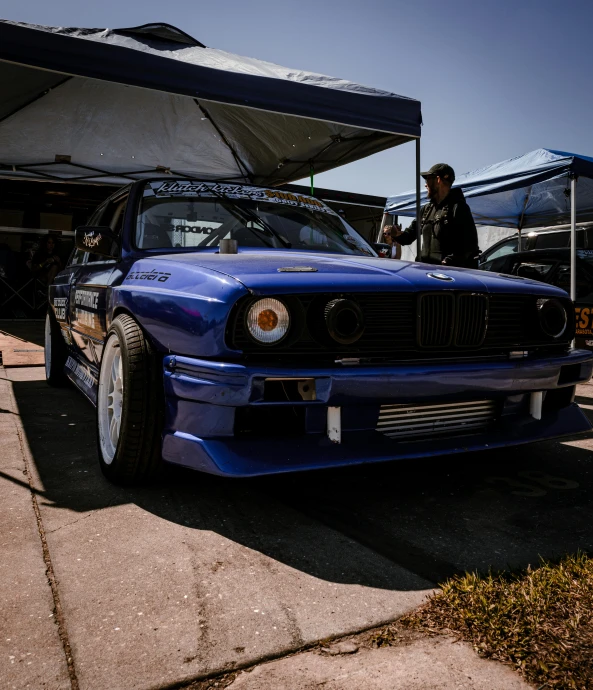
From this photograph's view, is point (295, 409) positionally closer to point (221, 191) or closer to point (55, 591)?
point (55, 591)

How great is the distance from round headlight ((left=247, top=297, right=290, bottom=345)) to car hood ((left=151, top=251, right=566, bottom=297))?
0.17 ft

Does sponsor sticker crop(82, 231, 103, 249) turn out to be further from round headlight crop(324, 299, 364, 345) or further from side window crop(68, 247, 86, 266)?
round headlight crop(324, 299, 364, 345)

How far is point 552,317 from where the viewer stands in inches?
109

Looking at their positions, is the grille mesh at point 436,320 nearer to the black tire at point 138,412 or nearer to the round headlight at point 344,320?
the round headlight at point 344,320

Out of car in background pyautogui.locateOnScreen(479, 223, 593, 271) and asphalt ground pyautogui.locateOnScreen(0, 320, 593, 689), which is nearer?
asphalt ground pyautogui.locateOnScreen(0, 320, 593, 689)

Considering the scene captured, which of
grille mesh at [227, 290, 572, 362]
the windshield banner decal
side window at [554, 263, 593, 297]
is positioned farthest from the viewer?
side window at [554, 263, 593, 297]

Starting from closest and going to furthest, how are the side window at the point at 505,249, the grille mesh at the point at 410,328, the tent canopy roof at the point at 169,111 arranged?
the grille mesh at the point at 410,328, the tent canopy roof at the point at 169,111, the side window at the point at 505,249

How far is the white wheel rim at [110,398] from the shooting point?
8.66ft

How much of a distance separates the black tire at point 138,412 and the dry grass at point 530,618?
3.89 ft

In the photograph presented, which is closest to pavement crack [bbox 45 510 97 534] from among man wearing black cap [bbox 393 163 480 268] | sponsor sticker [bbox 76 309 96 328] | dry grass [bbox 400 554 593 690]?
dry grass [bbox 400 554 593 690]

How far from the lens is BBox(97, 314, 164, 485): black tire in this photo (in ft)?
7.64

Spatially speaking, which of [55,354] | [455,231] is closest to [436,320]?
[455,231]

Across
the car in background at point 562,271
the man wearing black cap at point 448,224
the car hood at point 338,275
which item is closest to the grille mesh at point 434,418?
the car hood at point 338,275

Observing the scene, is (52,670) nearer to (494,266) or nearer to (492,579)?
(492,579)
